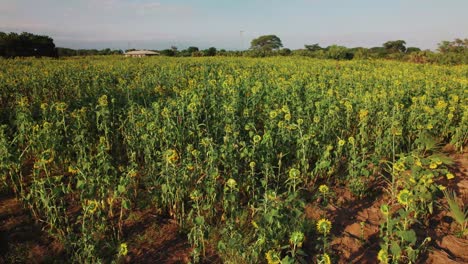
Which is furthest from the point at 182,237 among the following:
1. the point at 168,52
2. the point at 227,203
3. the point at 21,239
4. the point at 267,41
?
the point at 267,41

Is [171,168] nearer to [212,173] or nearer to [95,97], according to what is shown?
[212,173]

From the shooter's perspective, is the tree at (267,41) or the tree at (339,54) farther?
the tree at (267,41)

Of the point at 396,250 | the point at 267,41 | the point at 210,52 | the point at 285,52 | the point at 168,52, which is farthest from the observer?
the point at 267,41

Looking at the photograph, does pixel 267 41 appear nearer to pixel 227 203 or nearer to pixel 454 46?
pixel 454 46

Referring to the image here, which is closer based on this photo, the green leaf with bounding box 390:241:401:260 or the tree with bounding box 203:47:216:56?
the green leaf with bounding box 390:241:401:260

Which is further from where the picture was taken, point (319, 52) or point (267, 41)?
point (267, 41)

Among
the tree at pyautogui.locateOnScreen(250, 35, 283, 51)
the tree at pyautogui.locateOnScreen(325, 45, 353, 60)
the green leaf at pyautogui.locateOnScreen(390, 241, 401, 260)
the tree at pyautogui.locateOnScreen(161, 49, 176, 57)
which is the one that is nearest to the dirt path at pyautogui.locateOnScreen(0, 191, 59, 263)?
the green leaf at pyautogui.locateOnScreen(390, 241, 401, 260)

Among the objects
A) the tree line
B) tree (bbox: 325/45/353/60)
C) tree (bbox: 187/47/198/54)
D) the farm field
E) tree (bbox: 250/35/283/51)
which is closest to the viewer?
the farm field

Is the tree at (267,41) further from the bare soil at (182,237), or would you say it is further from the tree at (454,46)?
the bare soil at (182,237)

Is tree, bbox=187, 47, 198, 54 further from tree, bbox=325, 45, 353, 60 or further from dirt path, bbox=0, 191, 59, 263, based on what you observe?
dirt path, bbox=0, 191, 59, 263

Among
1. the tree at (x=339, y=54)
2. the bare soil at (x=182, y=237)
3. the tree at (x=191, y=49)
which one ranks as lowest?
the bare soil at (x=182, y=237)

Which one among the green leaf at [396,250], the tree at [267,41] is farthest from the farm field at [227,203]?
the tree at [267,41]

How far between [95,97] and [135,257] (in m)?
4.80

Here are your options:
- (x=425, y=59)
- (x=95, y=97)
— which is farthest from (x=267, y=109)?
(x=425, y=59)
